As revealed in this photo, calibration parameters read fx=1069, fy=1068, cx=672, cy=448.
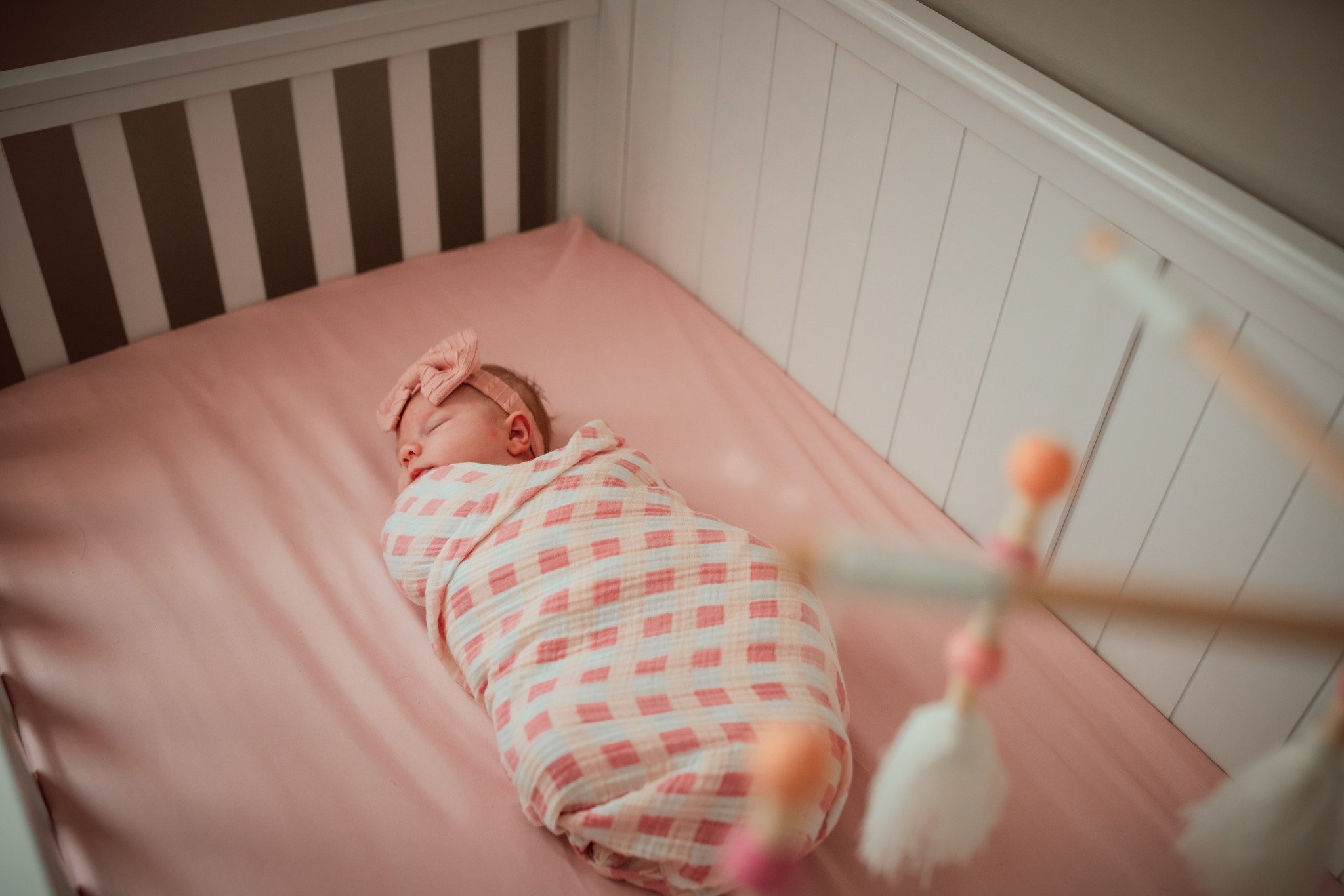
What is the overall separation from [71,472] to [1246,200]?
1417 millimetres

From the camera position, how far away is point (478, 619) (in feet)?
3.84

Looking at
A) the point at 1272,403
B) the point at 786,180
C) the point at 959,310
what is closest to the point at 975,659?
the point at 1272,403

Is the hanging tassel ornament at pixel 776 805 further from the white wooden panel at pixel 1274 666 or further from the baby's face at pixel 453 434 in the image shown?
the baby's face at pixel 453 434

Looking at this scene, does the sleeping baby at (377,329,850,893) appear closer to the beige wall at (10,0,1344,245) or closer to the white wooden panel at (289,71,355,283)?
the white wooden panel at (289,71,355,283)

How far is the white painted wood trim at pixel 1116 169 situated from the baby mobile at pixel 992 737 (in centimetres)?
53

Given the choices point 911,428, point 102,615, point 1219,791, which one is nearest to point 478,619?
point 102,615

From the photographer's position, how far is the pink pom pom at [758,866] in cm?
38

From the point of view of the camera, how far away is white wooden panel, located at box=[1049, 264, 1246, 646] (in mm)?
1064

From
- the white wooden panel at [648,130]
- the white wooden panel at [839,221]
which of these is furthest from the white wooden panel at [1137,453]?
the white wooden panel at [648,130]

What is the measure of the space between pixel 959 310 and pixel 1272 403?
0.92 m

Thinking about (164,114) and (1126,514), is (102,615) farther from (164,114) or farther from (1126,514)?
(1126,514)

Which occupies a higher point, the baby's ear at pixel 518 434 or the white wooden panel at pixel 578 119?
the white wooden panel at pixel 578 119

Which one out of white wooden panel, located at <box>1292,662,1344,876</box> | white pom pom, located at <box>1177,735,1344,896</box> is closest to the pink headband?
white wooden panel, located at <box>1292,662,1344,876</box>

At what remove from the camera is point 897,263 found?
139cm
